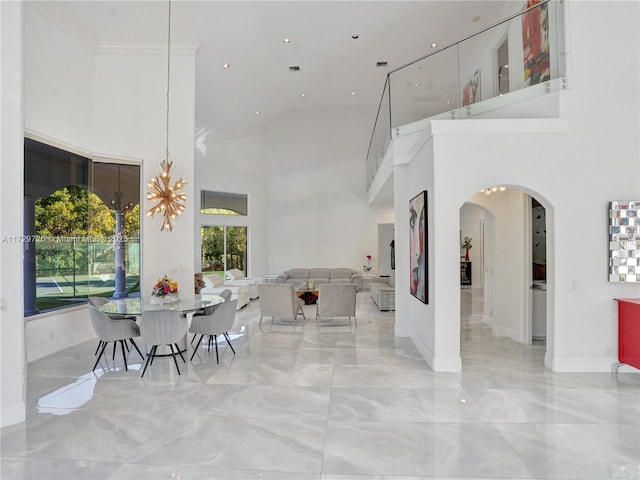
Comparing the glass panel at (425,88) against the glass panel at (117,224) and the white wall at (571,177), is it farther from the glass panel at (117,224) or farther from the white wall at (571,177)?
the glass panel at (117,224)

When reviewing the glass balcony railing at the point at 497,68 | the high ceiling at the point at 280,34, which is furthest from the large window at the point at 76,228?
the glass balcony railing at the point at 497,68

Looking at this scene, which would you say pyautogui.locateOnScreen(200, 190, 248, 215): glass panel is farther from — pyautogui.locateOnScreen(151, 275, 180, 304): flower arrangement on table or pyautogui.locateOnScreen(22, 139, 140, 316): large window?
pyautogui.locateOnScreen(151, 275, 180, 304): flower arrangement on table

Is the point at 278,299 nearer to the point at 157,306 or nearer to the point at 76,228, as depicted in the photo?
the point at 157,306

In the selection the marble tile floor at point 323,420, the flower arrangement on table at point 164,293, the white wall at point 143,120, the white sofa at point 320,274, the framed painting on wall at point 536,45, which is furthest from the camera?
the white sofa at point 320,274

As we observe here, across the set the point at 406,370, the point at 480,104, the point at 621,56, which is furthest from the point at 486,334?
the point at 621,56

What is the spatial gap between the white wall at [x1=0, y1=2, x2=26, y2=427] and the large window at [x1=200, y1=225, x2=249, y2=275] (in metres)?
8.29

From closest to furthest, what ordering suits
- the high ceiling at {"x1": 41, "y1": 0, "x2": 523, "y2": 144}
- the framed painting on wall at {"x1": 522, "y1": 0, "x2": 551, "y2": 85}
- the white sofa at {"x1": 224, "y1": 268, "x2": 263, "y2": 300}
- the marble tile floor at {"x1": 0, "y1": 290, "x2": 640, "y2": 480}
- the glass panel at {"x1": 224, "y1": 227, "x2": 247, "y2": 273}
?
the marble tile floor at {"x1": 0, "y1": 290, "x2": 640, "y2": 480} → the framed painting on wall at {"x1": 522, "y1": 0, "x2": 551, "y2": 85} → the high ceiling at {"x1": 41, "y1": 0, "x2": 523, "y2": 144} → the white sofa at {"x1": 224, "y1": 268, "x2": 263, "y2": 300} → the glass panel at {"x1": 224, "y1": 227, "x2": 247, "y2": 273}

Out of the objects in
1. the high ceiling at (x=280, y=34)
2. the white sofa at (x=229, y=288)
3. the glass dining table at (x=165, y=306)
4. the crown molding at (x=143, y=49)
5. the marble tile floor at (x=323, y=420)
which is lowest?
the marble tile floor at (x=323, y=420)

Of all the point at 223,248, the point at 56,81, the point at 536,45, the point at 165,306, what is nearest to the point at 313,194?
the point at 223,248

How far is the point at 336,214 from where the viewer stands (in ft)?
44.4

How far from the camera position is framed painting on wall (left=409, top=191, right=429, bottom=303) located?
16.9 feet

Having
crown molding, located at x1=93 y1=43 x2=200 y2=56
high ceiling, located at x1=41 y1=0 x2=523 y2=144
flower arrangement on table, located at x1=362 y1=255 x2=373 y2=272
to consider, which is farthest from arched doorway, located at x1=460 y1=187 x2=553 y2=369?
flower arrangement on table, located at x1=362 y1=255 x2=373 y2=272

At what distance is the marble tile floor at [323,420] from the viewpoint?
2678mm

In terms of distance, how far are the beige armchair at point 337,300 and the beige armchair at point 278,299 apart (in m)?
0.58
